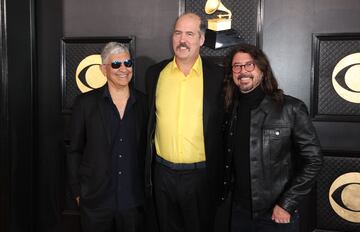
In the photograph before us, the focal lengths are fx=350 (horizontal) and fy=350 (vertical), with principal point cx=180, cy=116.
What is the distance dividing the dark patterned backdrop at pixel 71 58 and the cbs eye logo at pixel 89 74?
0.03 meters

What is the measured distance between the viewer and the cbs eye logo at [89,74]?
2.44m

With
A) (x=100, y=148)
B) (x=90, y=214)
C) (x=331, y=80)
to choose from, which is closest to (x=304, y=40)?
(x=331, y=80)

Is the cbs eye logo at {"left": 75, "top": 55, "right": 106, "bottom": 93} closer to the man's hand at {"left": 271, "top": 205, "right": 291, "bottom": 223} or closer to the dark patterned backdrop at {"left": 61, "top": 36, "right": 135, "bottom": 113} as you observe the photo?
the dark patterned backdrop at {"left": 61, "top": 36, "right": 135, "bottom": 113}

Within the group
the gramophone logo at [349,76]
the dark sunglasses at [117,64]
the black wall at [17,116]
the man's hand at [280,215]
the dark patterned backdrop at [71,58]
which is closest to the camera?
the man's hand at [280,215]

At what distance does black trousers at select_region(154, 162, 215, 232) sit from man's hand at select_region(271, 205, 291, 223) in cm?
44

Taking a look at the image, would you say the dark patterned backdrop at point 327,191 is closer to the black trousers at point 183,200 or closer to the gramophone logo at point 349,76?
the gramophone logo at point 349,76

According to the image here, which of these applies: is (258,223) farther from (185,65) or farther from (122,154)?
(185,65)

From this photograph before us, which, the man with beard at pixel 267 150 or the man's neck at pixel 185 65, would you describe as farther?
the man's neck at pixel 185 65

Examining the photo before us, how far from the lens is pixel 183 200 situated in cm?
195

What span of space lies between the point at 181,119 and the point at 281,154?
0.57 m

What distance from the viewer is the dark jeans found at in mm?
1656

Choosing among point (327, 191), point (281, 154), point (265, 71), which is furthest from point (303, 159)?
point (327, 191)

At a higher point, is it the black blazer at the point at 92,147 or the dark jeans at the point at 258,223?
the black blazer at the point at 92,147

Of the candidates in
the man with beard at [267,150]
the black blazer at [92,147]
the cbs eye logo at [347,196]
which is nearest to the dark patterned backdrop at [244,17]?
the man with beard at [267,150]
